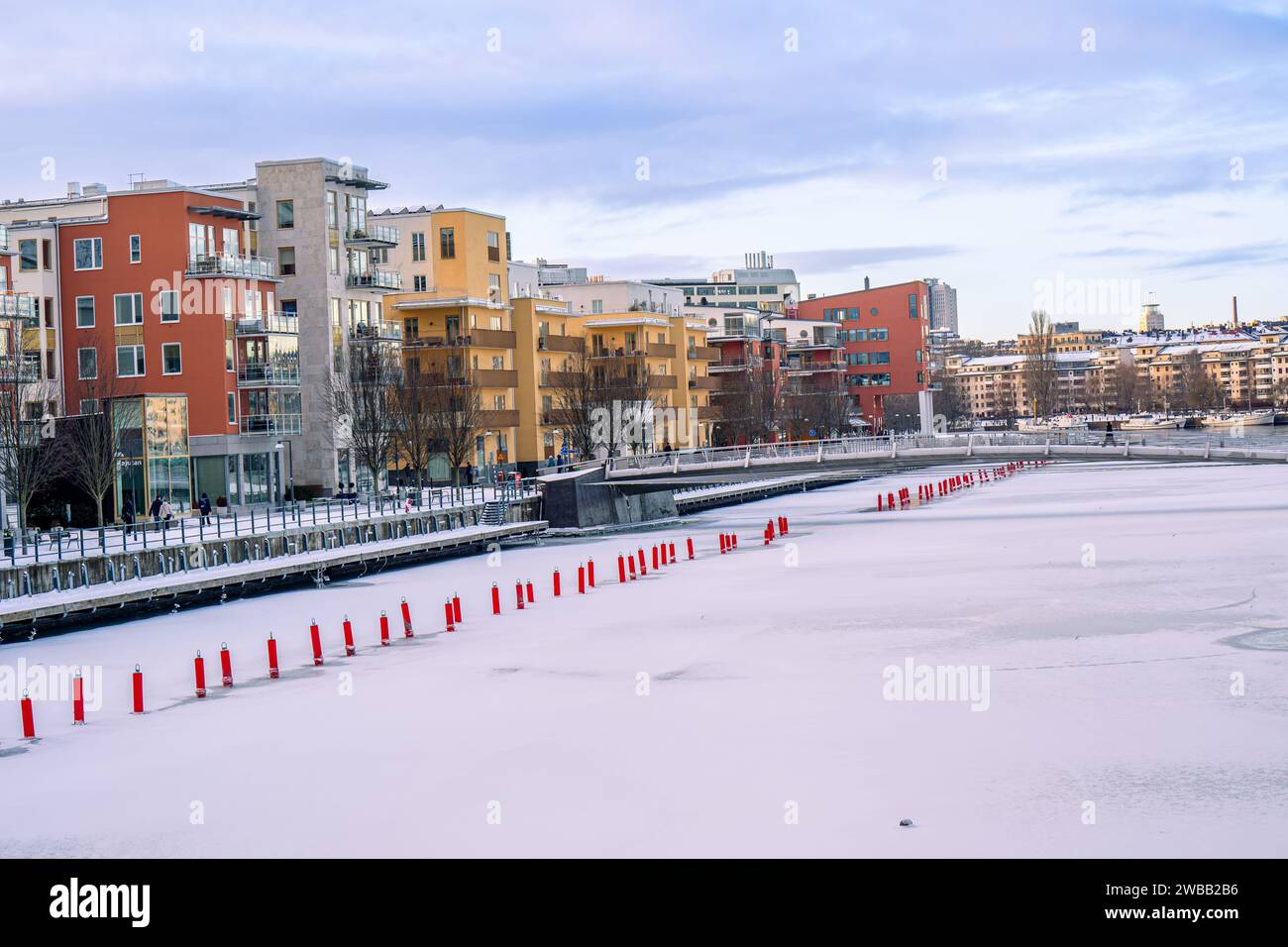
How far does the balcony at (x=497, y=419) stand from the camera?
304 ft

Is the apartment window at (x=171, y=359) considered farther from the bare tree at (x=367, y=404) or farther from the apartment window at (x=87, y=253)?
the bare tree at (x=367, y=404)

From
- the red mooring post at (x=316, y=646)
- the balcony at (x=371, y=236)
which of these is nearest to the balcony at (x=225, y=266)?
the balcony at (x=371, y=236)

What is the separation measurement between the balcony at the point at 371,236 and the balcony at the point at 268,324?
754cm

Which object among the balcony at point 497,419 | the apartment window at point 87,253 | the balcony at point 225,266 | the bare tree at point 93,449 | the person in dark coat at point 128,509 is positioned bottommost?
the person in dark coat at point 128,509

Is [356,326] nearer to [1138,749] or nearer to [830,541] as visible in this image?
[830,541]

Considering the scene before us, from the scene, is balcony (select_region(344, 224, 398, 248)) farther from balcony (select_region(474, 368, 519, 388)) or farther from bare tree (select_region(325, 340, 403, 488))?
balcony (select_region(474, 368, 519, 388))

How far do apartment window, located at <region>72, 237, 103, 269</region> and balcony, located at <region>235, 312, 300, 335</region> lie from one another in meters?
6.72

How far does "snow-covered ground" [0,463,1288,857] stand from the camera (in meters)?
17.0

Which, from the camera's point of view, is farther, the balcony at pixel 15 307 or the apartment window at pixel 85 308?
the apartment window at pixel 85 308

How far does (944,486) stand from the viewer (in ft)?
329

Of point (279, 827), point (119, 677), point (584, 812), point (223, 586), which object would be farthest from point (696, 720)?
point (223, 586)

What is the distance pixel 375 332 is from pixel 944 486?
1490 inches

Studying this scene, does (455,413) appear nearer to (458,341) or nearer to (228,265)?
(458,341)

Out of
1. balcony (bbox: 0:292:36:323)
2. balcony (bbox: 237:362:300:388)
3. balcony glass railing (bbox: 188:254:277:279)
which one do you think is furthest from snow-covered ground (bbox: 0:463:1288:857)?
balcony glass railing (bbox: 188:254:277:279)
